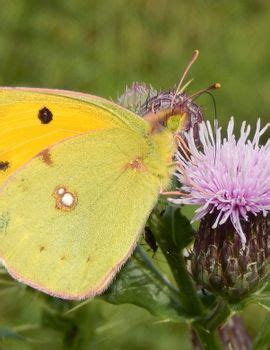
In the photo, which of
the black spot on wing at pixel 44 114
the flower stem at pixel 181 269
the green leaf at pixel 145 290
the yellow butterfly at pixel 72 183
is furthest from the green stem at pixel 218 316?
the black spot on wing at pixel 44 114

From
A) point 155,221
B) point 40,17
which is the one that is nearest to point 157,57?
point 40,17

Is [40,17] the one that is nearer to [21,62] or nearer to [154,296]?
[21,62]

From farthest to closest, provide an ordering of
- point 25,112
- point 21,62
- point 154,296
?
point 21,62
point 154,296
point 25,112

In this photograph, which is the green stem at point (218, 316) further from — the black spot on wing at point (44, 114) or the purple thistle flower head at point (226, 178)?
the black spot on wing at point (44, 114)

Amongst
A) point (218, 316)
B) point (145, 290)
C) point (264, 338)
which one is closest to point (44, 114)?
point (145, 290)

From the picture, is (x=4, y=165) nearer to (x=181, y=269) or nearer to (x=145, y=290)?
(x=145, y=290)

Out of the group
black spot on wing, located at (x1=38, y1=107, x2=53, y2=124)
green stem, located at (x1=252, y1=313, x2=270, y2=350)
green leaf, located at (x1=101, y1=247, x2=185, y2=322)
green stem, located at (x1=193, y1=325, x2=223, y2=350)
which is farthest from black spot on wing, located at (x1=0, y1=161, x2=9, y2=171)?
green stem, located at (x1=252, y1=313, x2=270, y2=350)

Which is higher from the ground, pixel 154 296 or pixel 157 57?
pixel 157 57
